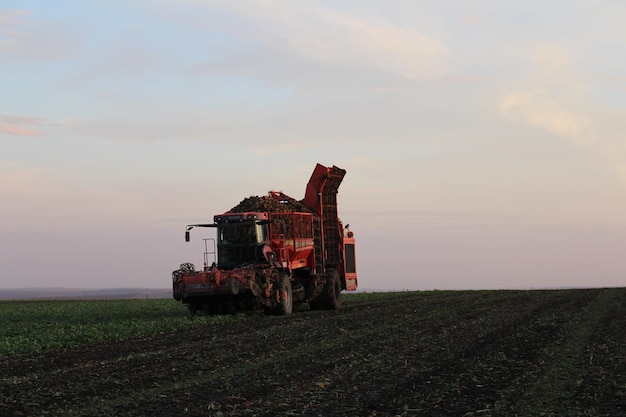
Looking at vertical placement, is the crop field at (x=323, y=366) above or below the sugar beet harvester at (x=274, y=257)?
below

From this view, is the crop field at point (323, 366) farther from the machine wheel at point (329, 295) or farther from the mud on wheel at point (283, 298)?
the machine wheel at point (329, 295)

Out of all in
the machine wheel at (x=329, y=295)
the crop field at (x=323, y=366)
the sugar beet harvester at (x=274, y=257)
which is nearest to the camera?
the crop field at (x=323, y=366)

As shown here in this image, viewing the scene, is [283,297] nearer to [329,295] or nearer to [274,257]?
[274,257]

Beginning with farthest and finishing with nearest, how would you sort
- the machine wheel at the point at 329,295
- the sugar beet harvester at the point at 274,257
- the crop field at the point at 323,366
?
1. the machine wheel at the point at 329,295
2. the sugar beet harvester at the point at 274,257
3. the crop field at the point at 323,366

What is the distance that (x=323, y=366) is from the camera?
14.8 metres

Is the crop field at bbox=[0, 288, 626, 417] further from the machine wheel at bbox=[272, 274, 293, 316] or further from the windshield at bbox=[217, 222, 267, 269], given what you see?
the windshield at bbox=[217, 222, 267, 269]

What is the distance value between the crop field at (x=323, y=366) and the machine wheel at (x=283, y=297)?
6.97 ft

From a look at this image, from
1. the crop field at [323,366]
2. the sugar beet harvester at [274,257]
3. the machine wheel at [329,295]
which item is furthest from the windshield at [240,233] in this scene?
the machine wheel at [329,295]

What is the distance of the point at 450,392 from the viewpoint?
12.1m

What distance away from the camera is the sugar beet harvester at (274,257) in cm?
2673

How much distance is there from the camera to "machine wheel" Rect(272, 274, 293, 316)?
2754cm

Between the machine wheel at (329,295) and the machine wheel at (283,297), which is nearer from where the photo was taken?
the machine wheel at (283,297)

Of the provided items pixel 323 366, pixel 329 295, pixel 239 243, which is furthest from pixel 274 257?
pixel 323 366

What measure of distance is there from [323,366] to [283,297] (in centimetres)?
1290
